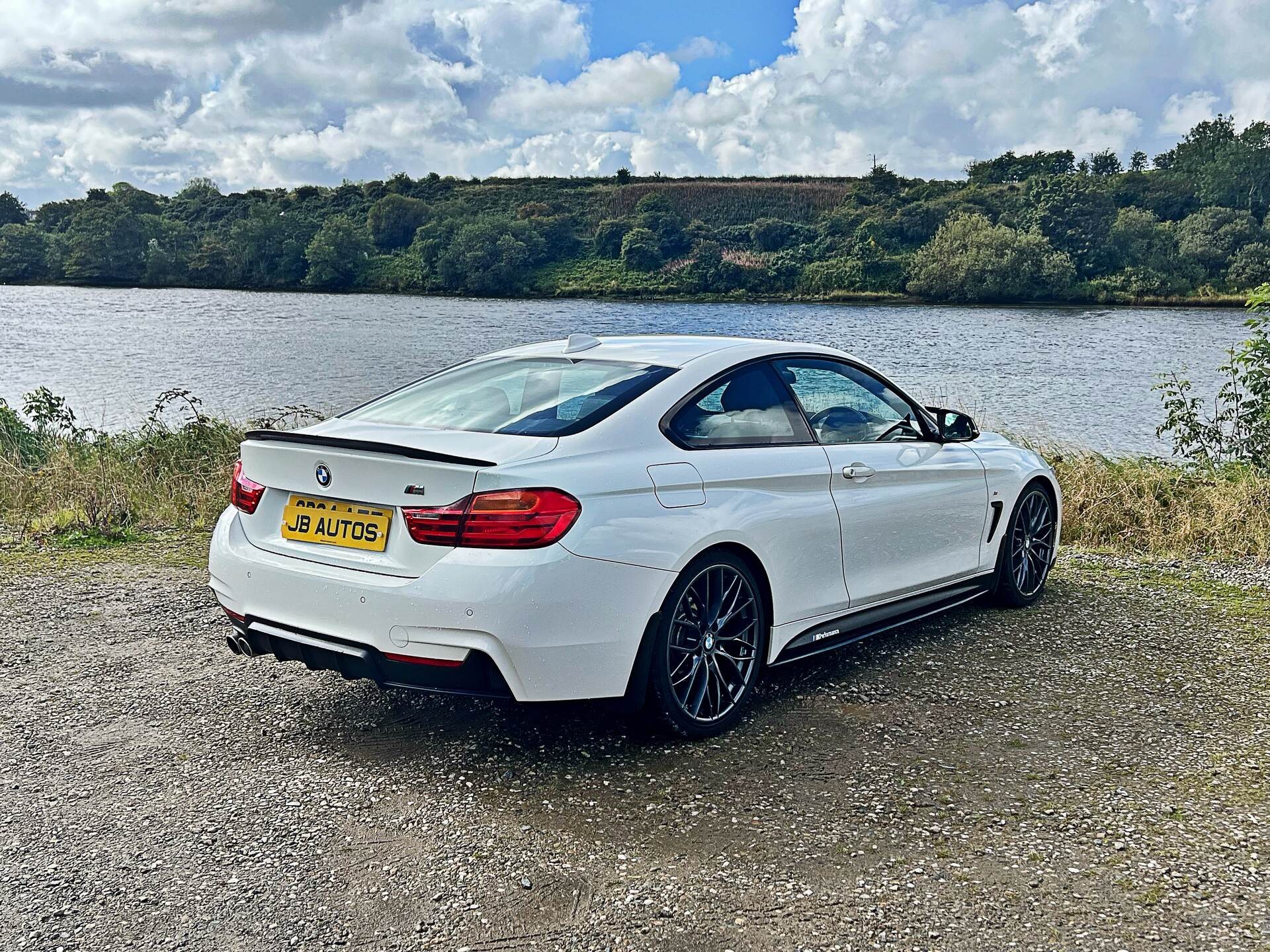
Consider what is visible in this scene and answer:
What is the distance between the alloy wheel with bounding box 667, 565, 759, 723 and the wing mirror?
70.7 inches

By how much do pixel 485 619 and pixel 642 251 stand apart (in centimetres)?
5738

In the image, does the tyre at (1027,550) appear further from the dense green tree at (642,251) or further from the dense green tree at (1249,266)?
the dense green tree at (1249,266)

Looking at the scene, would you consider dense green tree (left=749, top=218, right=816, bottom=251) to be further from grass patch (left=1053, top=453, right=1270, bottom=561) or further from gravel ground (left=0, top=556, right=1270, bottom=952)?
gravel ground (left=0, top=556, right=1270, bottom=952)

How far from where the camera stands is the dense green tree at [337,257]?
219ft

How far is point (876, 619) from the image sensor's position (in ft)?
15.5

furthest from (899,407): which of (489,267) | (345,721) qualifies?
(489,267)

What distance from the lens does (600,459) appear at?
3615 millimetres

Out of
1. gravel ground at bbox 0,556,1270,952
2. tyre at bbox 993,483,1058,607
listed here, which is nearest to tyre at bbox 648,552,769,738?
gravel ground at bbox 0,556,1270,952

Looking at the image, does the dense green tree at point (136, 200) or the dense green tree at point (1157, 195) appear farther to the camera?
the dense green tree at point (136, 200)

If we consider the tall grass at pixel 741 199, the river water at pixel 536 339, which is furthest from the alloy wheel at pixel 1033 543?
the tall grass at pixel 741 199

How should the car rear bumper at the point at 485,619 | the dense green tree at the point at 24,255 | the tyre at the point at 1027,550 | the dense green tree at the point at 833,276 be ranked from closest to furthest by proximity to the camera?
the car rear bumper at the point at 485,619 → the tyre at the point at 1027,550 → the dense green tree at the point at 833,276 → the dense green tree at the point at 24,255

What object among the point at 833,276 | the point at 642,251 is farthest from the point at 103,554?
the point at 642,251

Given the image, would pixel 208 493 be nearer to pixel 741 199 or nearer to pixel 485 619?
pixel 485 619

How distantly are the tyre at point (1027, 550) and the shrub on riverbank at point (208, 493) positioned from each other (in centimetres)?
243
